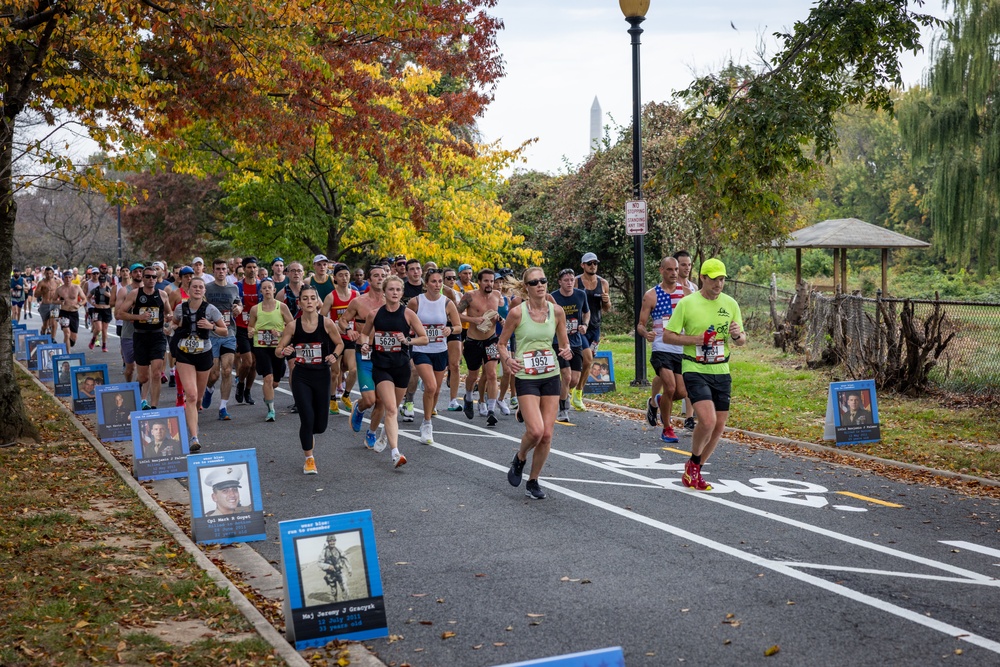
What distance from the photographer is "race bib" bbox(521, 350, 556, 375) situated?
9250 mm

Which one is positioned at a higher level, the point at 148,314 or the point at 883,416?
the point at 148,314

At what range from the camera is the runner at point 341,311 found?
14109mm

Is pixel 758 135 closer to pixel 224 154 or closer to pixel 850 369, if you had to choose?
pixel 850 369

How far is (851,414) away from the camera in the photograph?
11766 millimetres

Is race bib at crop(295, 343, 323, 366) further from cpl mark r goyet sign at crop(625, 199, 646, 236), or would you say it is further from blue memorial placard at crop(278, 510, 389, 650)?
cpl mark r goyet sign at crop(625, 199, 646, 236)

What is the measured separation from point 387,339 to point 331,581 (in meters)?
5.25

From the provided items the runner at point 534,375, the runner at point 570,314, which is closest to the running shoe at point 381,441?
the runner at point 534,375

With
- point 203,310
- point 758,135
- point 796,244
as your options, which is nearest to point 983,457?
point 758,135

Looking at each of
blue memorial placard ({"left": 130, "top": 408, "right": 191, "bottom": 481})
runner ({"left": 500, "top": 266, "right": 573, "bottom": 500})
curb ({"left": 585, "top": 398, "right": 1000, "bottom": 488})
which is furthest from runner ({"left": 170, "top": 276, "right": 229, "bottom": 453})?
curb ({"left": 585, "top": 398, "right": 1000, "bottom": 488})

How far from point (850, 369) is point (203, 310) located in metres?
9.98

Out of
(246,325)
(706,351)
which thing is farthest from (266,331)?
(706,351)

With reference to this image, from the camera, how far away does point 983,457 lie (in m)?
10.9

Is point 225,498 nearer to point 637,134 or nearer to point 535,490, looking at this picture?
point 535,490

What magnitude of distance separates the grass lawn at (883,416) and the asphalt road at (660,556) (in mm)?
1110
